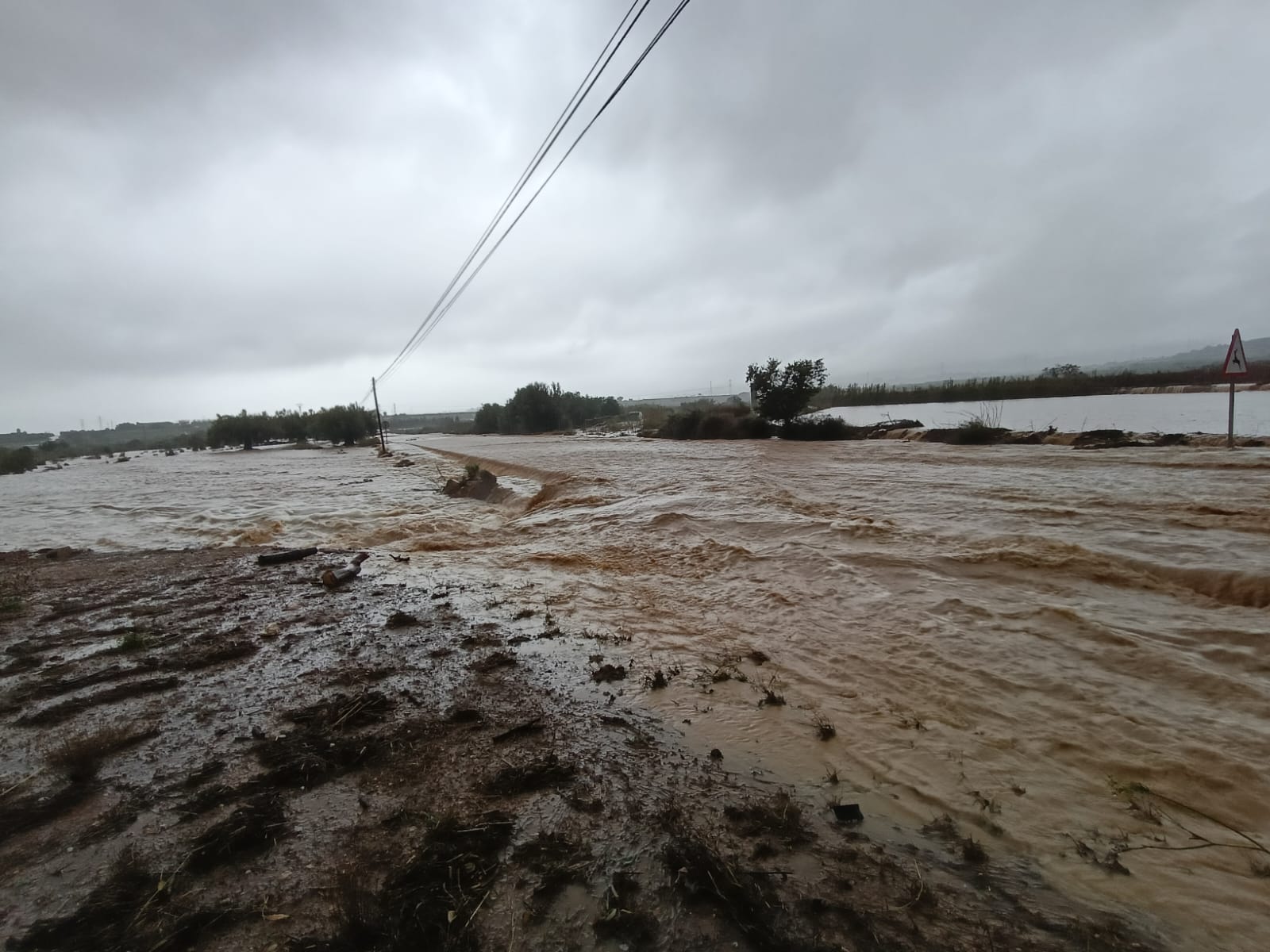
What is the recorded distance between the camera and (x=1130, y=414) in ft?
71.1

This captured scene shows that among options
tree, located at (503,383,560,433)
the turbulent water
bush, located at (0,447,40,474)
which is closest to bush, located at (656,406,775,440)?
the turbulent water

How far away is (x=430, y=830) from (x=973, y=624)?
4649mm

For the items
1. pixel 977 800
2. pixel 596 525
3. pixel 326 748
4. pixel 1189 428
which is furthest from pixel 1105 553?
pixel 1189 428

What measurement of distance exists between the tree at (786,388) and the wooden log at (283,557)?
24513mm

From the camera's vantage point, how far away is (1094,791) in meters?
2.72

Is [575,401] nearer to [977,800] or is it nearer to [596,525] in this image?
[596,525]

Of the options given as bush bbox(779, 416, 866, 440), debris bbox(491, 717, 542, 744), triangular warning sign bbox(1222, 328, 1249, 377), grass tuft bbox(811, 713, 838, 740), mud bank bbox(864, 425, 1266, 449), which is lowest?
grass tuft bbox(811, 713, 838, 740)

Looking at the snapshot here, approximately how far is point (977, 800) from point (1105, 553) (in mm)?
5431

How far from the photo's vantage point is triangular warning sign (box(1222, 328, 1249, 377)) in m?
11.9

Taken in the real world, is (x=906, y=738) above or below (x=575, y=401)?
below

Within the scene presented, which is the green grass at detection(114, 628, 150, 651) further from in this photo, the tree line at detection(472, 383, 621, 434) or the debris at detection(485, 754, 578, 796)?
the tree line at detection(472, 383, 621, 434)

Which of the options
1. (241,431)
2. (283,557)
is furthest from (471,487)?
(241,431)

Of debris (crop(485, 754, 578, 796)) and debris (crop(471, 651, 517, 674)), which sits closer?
debris (crop(485, 754, 578, 796))

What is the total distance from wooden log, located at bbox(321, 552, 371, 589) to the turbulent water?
937 mm
